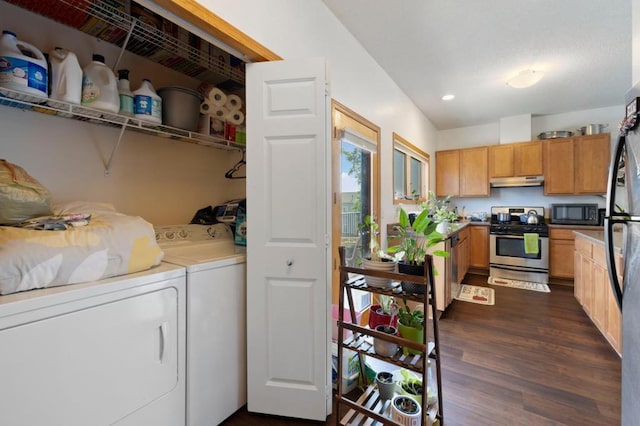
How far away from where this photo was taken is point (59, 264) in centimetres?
92

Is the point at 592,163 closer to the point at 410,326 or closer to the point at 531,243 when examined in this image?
the point at 531,243

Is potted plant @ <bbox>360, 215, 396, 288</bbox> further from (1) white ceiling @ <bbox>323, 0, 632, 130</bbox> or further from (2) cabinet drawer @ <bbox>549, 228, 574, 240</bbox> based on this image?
(2) cabinet drawer @ <bbox>549, 228, 574, 240</bbox>

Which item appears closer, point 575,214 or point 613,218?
point 613,218

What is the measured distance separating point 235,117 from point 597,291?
3.60m

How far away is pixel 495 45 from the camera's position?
8.07 feet

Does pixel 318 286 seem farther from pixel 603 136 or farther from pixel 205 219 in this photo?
pixel 603 136

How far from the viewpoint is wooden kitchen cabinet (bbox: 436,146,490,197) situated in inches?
188

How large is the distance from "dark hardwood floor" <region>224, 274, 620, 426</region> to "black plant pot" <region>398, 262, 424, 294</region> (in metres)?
0.88

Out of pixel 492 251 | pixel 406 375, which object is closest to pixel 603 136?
pixel 492 251

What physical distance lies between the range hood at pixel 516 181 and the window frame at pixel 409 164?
1.16 metres

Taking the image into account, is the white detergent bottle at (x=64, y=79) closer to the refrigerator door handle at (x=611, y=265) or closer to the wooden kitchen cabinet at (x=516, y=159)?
the refrigerator door handle at (x=611, y=265)

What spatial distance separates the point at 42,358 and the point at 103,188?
101 centimetres

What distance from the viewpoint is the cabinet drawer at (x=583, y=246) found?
281 centimetres

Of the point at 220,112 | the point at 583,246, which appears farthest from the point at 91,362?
the point at 583,246
